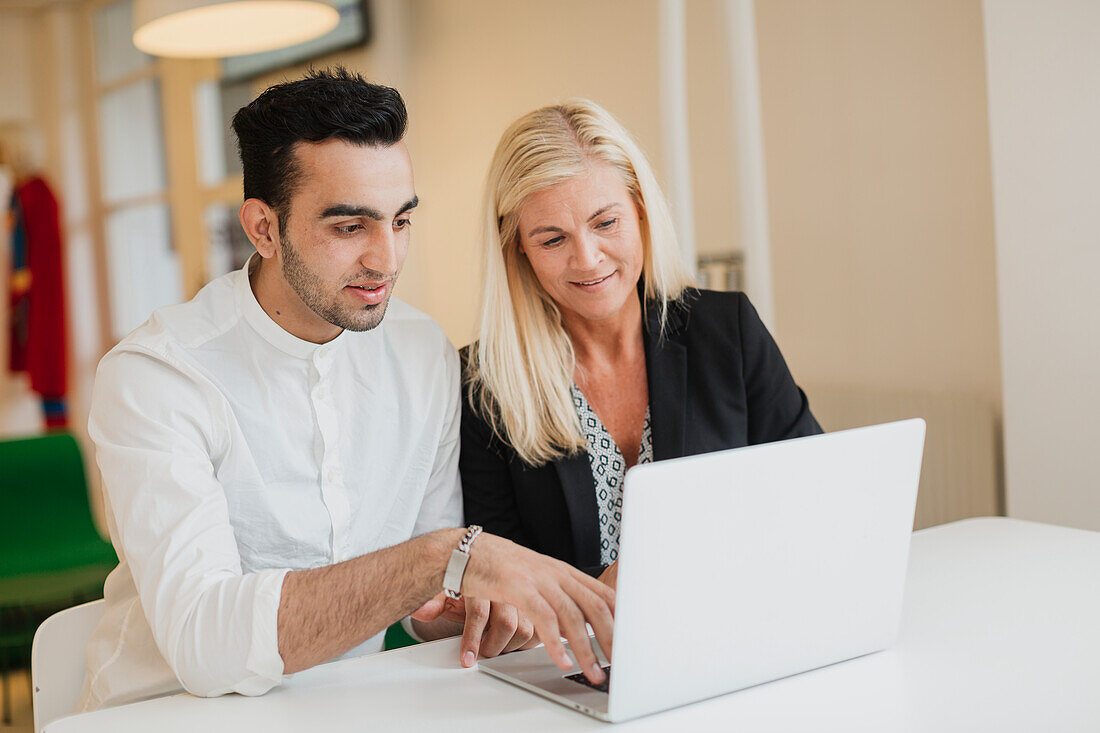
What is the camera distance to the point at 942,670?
1057mm

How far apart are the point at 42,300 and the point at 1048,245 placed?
5451 millimetres

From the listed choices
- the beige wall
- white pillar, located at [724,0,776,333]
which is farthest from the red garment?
white pillar, located at [724,0,776,333]

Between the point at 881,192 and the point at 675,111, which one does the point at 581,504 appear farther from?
the point at 881,192

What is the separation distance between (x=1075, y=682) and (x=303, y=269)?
1.02 metres

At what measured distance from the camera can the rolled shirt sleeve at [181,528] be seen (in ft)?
3.52

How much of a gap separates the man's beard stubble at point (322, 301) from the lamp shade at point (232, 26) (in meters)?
1.51

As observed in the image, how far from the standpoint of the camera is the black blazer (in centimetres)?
162

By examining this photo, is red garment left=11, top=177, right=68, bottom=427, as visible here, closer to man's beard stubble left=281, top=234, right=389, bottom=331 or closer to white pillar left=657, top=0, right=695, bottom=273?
white pillar left=657, top=0, right=695, bottom=273

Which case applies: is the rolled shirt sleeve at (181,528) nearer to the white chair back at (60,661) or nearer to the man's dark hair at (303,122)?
the white chair back at (60,661)

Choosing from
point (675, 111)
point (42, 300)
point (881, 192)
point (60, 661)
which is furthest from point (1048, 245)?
point (42, 300)

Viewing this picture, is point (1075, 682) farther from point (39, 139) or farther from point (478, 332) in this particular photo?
point (39, 139)

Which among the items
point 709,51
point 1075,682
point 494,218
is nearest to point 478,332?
point 494,218

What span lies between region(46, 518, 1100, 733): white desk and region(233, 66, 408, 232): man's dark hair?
660 mm

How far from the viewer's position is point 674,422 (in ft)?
5.38
